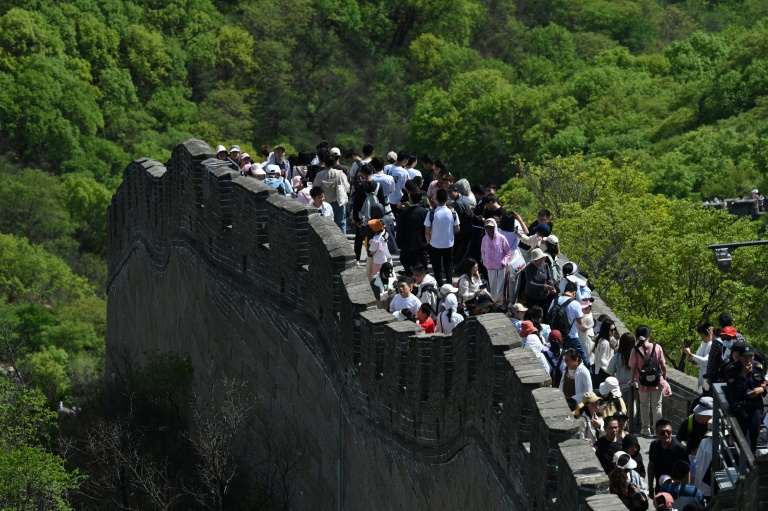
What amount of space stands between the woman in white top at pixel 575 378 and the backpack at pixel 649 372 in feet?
5.22

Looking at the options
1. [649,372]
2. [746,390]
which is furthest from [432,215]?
[746,390]

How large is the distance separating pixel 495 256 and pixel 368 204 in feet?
9.39

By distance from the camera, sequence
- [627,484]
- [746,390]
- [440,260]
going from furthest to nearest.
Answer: [440,260] → [746,390] → [627,484]

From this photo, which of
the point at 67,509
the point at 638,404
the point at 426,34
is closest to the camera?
the point at 638,404

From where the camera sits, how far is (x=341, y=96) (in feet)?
376

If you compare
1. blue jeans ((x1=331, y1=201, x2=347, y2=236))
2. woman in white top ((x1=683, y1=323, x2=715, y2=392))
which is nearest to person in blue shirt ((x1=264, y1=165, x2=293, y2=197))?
blue jeans ((x1=331, y1=201, x2=347, y2=236))

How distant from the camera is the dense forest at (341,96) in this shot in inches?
3248

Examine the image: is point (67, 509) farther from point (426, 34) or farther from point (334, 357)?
point (426, 34)

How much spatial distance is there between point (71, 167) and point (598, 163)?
2007 inches

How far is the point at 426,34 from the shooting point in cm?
12500

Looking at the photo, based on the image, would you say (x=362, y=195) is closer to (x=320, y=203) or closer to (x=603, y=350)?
(x=320, y=203)

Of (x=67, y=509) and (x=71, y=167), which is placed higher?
(x=67, y=509)

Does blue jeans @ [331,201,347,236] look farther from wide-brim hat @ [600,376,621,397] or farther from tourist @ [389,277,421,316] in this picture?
wide-brim hat @ [600,376,621,397]

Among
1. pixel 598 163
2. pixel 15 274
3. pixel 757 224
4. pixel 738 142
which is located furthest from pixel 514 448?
pixel 15 274
